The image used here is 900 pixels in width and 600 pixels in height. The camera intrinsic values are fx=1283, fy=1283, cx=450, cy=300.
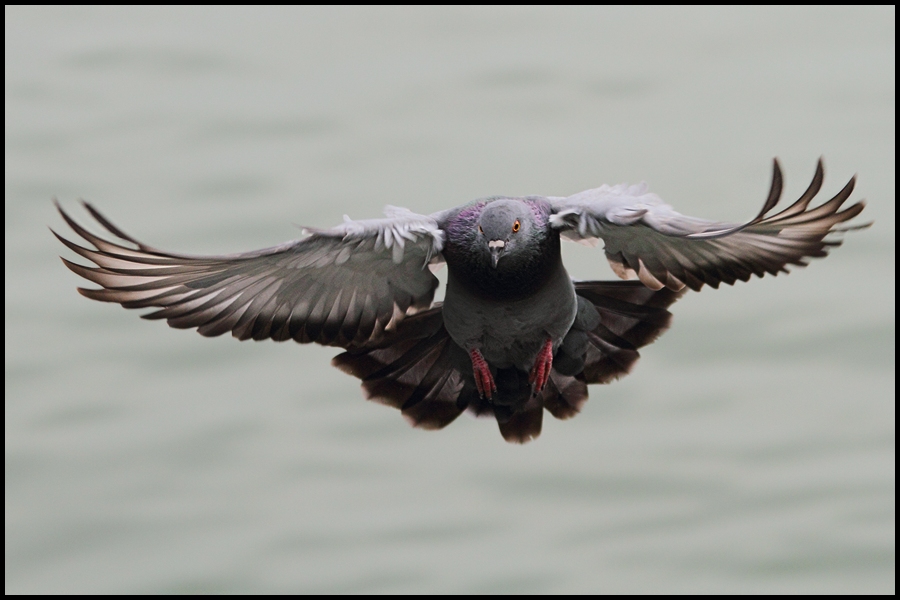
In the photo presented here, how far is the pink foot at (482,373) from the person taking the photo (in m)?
6.70

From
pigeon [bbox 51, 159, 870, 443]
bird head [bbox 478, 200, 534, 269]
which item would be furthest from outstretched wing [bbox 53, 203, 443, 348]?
bird head [bbox 478, 200, 534, 269]

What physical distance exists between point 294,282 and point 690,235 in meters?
1.99

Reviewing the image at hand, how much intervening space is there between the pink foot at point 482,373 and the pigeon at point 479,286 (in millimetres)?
11

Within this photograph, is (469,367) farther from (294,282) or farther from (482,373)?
(294,282)

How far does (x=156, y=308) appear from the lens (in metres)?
6.13

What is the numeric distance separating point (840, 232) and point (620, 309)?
5.59ft

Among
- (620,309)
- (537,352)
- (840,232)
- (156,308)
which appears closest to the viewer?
(840,232)

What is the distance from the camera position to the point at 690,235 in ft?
18.2

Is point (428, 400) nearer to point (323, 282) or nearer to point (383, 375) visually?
point (383, 375)

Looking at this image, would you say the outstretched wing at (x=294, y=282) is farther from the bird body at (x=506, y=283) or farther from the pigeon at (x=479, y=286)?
the bird body at (x=506, y=283)

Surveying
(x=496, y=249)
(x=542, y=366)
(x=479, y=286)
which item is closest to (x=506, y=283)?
(x=479, y=286)

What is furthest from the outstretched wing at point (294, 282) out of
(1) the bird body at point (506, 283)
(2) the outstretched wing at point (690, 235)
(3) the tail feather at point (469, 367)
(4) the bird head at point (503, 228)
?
(2) the outstretched wing at point (690, 235)

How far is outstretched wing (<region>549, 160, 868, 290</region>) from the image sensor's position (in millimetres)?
5641

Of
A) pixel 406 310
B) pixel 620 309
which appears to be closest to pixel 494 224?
pixel 406 310
